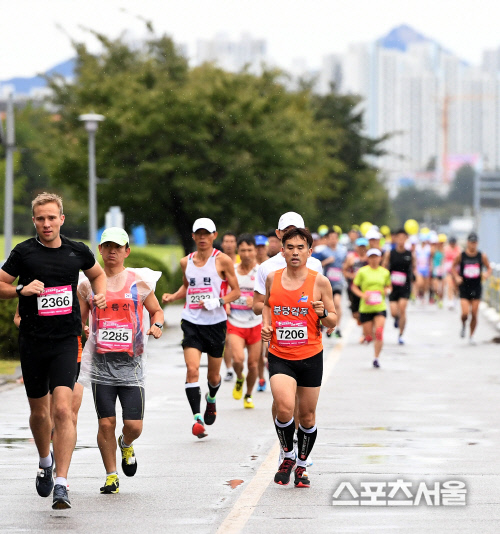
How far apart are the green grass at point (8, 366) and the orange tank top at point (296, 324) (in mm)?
8552

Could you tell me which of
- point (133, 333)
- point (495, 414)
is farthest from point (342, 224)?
point (133, 333)

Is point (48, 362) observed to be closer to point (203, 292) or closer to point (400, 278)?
point (203, 292)

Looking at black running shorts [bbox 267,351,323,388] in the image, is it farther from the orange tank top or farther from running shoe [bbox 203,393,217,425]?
running shoe [bbox 203,393,217,425]

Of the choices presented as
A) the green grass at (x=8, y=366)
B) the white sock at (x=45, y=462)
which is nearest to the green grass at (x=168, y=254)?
the green grass at (x=8, y=366)

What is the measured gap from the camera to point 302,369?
8.27 meters

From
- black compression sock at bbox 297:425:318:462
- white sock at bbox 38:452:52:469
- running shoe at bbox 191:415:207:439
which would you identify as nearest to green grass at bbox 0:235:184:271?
running shoe at bbox 191:415:207:439

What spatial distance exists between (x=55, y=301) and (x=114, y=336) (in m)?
0.64

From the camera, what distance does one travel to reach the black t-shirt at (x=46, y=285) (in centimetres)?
755

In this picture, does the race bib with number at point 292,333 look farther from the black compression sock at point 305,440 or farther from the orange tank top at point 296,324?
the black compression sock at point 305,440

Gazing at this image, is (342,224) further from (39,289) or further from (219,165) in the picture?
(39,289)

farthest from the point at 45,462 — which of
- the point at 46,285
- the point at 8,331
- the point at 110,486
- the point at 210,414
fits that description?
the point at 8,331

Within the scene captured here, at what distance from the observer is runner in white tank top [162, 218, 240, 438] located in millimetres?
11305

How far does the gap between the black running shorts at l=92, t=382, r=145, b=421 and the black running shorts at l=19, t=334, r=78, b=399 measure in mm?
381

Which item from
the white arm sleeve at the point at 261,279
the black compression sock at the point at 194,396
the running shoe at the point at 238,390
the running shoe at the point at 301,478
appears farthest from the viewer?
the running shoe at the point at 238,390
